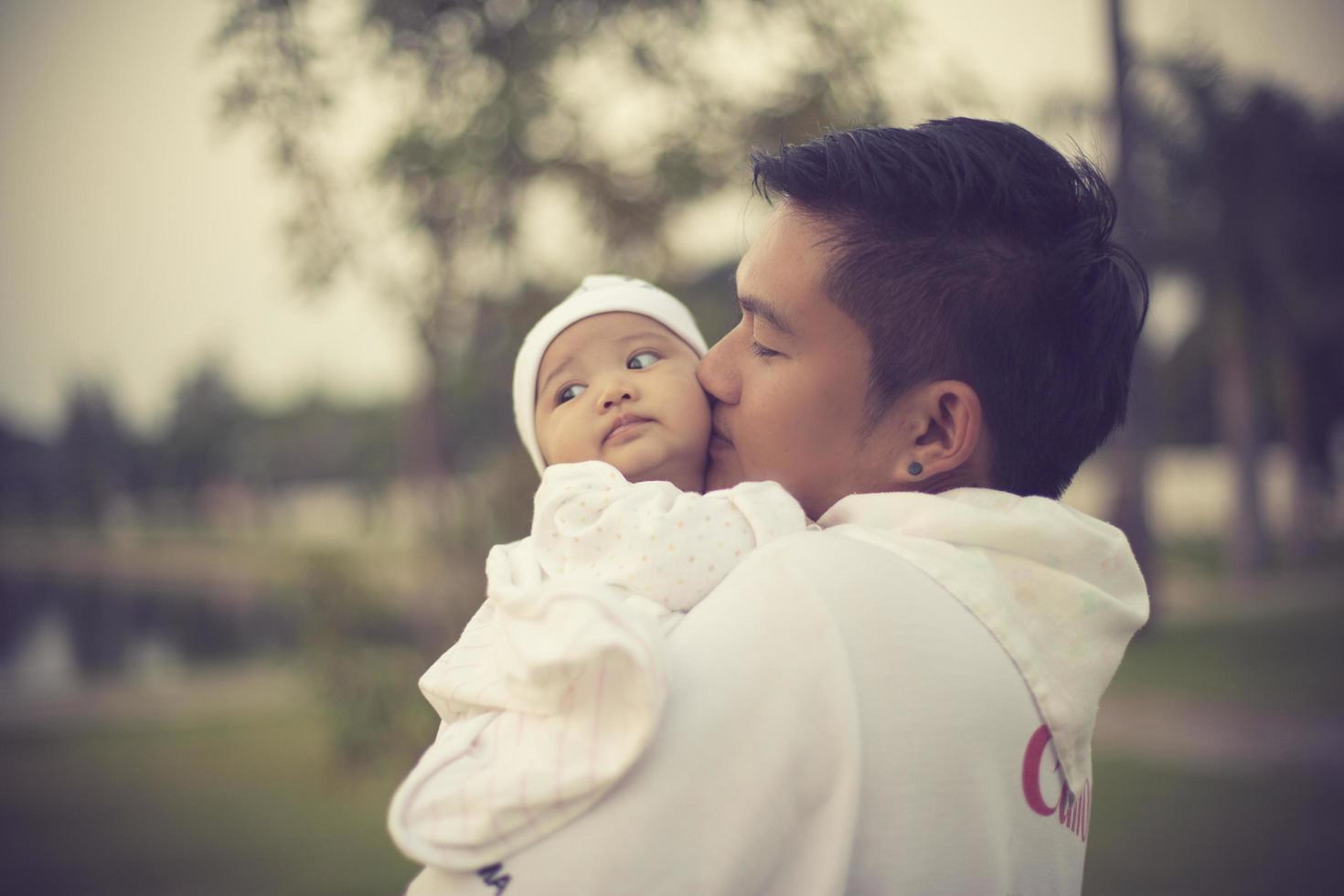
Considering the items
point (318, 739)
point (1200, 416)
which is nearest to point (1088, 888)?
point (318, 739)

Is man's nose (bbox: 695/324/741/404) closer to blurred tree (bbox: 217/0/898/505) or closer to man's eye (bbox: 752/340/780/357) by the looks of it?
man's eye (bbox: 752/340/780/357)

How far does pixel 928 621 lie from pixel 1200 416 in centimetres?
3302

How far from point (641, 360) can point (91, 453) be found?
25.7 m

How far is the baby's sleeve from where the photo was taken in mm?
1433

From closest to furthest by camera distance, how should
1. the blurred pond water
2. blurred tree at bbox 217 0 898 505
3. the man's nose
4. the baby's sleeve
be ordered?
the baby's sleeve, the man's nose, blurred tree at bbox 217 0 898 505, the blurred pond water

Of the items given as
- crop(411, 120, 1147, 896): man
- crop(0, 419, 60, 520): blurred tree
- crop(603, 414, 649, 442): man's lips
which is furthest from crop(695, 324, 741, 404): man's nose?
crop(0, 419, 60, 520): blurred tree

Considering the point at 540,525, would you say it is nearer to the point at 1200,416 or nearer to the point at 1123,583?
the point at 1123,583

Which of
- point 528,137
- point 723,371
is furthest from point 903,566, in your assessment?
point 528,137

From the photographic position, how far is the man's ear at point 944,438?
1436mm

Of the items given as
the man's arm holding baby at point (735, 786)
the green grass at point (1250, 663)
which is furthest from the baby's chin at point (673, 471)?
the green grass at point (1250, 663)

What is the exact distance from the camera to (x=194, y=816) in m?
9.12

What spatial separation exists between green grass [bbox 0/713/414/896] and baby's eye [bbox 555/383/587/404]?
598 cm

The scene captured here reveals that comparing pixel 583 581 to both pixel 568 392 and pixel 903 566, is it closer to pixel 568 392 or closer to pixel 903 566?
pixel 903 566

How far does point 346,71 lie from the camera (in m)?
5.98
